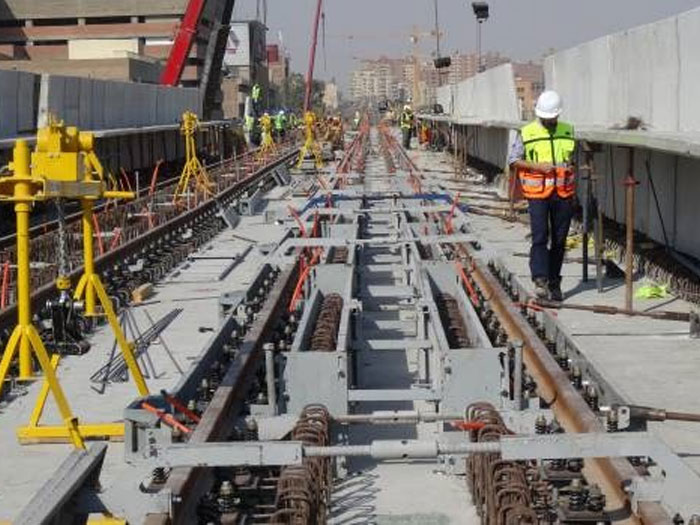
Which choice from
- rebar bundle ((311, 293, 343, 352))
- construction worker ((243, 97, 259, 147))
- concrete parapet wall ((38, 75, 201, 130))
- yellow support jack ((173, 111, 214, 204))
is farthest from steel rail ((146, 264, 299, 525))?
construction worker ((243, 97, 259, 147))

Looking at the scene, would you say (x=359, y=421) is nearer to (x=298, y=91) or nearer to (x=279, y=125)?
(x=279, y=125)

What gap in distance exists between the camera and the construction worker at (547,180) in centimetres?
965

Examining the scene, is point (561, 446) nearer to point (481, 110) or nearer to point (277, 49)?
point (481, 110)

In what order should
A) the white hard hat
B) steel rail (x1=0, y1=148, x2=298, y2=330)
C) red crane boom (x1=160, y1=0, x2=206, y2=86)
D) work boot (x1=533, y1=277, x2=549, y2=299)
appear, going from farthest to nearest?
red crane boom (x1=160, y1=0, x2=206, y2=86)
work boot (x1=533, y1=277, x2=549, y2=299)
the white hard hat
steel rail (x1=0, y1=148, x2=298, y2=330)

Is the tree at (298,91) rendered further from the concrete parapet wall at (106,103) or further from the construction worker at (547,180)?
the construction worker at (547,180)

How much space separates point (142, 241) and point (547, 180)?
6438 mm

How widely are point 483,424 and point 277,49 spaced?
607 feet

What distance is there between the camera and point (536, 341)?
7.66m

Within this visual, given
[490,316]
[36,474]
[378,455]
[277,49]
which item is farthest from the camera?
[277,49]

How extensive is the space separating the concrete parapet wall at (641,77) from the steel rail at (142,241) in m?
5.80

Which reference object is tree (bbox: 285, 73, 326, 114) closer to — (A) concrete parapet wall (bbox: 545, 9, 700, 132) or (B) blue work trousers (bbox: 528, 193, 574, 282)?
(A) concrete parapet wall (bbox: 545, 9, 700, 132)

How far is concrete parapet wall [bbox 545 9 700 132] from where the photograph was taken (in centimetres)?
1077

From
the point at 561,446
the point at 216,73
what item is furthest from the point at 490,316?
the point at 216,73

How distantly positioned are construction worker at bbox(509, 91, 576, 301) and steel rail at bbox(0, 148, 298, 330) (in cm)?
410
